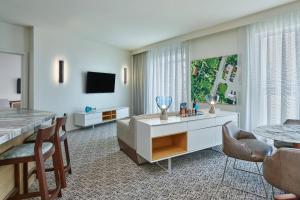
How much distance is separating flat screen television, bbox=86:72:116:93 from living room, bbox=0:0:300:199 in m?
0.03

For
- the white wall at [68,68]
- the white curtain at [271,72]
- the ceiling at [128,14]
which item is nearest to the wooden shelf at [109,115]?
the white wall at [68,68]

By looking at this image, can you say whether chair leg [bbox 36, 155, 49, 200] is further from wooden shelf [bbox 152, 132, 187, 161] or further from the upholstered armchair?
the upholstered armchair

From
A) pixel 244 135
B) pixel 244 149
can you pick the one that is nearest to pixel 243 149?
pixel 244 149

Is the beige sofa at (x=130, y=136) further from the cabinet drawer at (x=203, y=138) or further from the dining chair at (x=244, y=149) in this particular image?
the dining chair at (x=244, y=149)

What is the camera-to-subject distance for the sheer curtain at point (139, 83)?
7.40 metres

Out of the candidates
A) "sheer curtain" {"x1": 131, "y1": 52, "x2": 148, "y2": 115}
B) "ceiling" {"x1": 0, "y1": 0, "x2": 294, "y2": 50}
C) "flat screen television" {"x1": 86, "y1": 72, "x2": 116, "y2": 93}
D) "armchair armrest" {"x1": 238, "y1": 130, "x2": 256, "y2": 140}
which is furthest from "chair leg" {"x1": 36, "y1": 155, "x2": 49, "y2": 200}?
"sheer curtain" {"x1": 131, "y1": 52, "x2": 148, "y2": 115}

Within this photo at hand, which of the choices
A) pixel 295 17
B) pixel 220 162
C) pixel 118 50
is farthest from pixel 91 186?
pixel 118 50

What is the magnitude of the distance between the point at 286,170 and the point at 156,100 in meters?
2.13

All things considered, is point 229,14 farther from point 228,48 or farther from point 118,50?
point 118,50

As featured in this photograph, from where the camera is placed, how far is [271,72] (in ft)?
13.1

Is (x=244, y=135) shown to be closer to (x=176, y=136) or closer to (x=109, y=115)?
(x=176, y=136)

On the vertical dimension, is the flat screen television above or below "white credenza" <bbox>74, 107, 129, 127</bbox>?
above

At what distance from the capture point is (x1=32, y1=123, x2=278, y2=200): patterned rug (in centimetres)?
239

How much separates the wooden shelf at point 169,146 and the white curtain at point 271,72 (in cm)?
196
